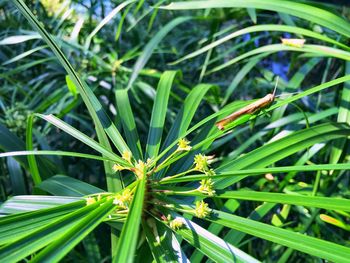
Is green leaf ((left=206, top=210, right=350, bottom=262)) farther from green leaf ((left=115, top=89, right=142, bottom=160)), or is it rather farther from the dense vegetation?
green leaf ((left=115, top=89, right=142, bottom=160))

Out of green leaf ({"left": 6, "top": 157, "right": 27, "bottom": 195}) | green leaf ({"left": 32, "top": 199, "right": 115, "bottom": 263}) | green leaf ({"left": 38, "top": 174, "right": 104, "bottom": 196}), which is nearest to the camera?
green leaf ({"left": 32, "top": 199, "right": 115, "bottom": 263})

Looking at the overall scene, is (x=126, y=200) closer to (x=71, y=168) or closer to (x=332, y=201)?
(x=332, y=201)

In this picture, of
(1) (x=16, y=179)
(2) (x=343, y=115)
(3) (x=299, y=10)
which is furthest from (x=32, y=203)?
(2) (x=343, y=115)

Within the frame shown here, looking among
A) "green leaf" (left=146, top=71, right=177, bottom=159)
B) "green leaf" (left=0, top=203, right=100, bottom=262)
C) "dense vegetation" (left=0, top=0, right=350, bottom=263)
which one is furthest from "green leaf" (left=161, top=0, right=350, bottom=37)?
"green leaf" (left=0, top=203, right=100, bottom=262)

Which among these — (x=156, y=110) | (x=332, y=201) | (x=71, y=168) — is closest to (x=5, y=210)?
(x=156, y=110)

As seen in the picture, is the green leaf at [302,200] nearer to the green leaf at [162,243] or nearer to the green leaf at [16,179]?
the green leaf at [162,243]

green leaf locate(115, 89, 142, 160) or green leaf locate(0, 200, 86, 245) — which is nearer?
green leaf locate(0, 200, 86, 245)

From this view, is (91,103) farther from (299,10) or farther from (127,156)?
(299,10)

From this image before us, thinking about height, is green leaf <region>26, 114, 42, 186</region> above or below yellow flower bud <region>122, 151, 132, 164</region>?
below

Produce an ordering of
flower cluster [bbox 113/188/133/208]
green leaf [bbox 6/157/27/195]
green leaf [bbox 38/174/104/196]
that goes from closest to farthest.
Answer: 1. flower cluster [bbox 113/188/133/208]
2. green leaf [bbox 38/174/104/196]
3. green leaf [bbox 6/157/27/195]

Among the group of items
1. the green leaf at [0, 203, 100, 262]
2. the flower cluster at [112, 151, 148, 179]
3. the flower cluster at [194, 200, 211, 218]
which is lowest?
the green leaf at [0, 203, 100, 262]
